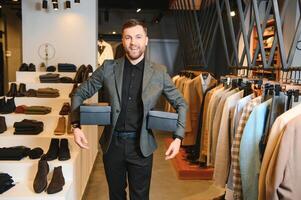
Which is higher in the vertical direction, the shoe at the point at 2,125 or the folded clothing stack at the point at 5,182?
the shoe at the point at 2,125

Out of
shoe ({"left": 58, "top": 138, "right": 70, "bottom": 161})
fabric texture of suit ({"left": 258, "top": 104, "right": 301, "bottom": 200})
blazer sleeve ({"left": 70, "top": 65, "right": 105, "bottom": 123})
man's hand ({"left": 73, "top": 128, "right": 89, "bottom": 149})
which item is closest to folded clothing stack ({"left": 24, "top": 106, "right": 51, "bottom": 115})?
shoe ({"left": 58, "top": 138, "right": 70, "bottom": 161})

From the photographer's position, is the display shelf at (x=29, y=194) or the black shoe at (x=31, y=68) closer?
the display shelf at (x=29, y=194)

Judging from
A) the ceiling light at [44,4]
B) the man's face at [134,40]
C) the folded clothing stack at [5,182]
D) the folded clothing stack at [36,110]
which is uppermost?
the ceiling light at [44,4]

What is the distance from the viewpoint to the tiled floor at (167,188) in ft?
11.7

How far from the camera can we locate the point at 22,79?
4828 millimetres

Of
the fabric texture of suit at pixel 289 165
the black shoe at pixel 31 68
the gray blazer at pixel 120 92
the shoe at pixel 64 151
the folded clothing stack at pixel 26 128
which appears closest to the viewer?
the fabric texture of suit at pixel 289 165

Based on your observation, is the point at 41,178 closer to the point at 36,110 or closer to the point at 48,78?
the point at 36,110

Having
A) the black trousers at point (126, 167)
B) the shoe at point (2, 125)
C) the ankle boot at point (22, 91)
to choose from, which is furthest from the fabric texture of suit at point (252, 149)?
the ankle boot at point (22, 91)

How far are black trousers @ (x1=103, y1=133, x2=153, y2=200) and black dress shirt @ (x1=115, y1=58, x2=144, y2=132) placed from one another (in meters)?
0.06

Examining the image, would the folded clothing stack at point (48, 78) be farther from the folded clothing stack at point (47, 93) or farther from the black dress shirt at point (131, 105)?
the black dress shirt at point (131, 105)

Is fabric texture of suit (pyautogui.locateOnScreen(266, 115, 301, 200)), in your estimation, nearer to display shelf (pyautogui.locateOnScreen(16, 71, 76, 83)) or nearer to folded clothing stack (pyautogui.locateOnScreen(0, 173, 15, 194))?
folded clothing stack (pyautogui.locateOnScreen(0, 173, 15, 194))

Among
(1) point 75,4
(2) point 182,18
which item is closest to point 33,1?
(1) point 75,4

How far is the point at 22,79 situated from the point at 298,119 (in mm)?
4087

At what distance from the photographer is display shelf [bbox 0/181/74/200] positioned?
229cm
